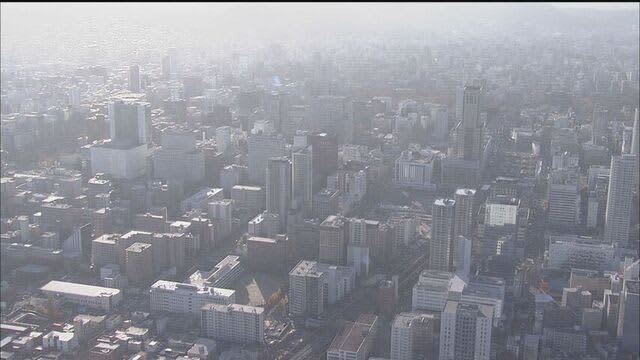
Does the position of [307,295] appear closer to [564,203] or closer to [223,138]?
[564,203]

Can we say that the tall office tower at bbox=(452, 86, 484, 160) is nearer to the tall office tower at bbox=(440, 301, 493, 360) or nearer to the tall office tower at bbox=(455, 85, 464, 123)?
the tall office tower at bbox=(455, 85, 464, 123)

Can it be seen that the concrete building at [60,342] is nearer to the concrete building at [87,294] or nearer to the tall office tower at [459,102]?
the concrete building at [87,294]

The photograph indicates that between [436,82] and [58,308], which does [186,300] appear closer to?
[58,308]

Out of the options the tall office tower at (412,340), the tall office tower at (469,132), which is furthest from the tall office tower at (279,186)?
the tall office tower at (412,340)

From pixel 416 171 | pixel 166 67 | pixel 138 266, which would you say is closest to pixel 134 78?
pixel 166 67

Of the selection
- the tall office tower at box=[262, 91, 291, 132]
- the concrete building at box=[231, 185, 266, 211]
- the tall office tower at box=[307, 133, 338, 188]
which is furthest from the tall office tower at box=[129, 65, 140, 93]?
the tall office tower at box=[307, 133, 338, 188]
